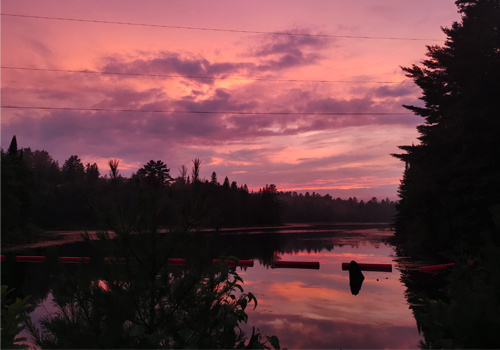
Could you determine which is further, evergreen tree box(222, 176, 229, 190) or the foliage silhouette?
evergreen tree box(222, 176, 229, 190)

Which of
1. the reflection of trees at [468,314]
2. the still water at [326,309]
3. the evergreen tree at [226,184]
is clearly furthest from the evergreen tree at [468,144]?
the evergreen tree at [226,184]

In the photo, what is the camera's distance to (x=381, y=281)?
16.4 meters

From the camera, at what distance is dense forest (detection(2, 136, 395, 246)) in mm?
4082

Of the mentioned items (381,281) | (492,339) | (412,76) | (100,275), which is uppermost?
(412,76)

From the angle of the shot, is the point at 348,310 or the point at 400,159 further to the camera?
the point at 400,159

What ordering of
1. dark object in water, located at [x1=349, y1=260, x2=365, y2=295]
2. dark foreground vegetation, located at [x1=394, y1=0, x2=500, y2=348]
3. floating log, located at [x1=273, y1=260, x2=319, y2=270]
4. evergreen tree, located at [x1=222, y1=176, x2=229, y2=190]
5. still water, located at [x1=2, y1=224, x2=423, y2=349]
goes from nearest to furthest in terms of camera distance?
still water, located at [x1=2, y1=224, x2=423, y2=349], dark object in water, located at [x1=349, y1=260, x2=365, y2=295], floating log, located at [x1=273, y1=260, x2=319, y2=270], dark foreground vegetation, located at [x1=394, y1=0, x2=500, y2=348], evergreen tree, located at [x1=222, y1=176, x2=229, y2=190]

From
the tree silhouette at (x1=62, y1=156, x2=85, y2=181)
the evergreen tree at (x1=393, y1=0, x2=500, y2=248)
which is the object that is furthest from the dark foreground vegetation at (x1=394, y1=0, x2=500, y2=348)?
the tree silhouette at (x1=62, y1=156, x2=85, y2=181)

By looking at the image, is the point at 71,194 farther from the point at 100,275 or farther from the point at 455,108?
the point at 100,275

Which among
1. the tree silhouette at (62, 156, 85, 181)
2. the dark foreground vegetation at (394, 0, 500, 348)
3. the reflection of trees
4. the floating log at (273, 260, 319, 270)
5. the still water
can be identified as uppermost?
the tree silhouette at (62, 156, 85, 181)

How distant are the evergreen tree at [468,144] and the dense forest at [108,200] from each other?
15.4 meters

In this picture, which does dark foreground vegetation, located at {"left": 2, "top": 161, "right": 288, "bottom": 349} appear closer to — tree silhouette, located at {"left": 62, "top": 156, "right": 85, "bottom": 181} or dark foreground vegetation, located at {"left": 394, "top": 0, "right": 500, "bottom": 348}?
dark foreground vegetation, located at {"left": 394, "top": 0, "right": 500, "bottom": 348}

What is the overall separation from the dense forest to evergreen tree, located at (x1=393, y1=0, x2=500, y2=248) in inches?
608

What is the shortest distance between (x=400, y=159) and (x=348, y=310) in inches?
1111

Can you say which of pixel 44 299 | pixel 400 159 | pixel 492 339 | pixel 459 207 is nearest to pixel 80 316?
pixel 492 339
